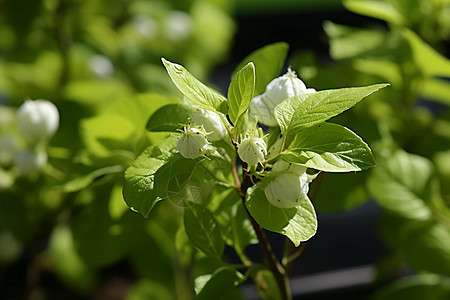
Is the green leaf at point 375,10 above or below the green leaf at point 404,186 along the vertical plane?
above

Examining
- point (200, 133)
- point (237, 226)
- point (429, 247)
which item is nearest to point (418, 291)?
point (429, 247)

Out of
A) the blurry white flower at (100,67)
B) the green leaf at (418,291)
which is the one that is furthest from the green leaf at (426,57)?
the blurry white flower at (100,67)

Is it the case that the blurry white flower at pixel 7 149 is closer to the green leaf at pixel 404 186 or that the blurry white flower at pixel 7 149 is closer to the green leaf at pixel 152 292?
the green leaf at pixel 152 292

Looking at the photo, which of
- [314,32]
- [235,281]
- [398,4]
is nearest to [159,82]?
[398,4]

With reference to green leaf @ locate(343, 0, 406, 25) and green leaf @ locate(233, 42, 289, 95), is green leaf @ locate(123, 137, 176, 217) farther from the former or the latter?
green leaf @ locate(343, 0, 406, 25)

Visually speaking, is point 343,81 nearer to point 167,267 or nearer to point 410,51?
point 410,51

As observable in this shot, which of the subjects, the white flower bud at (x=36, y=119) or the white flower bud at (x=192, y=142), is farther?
the white flower bud at (x=36, y=119)

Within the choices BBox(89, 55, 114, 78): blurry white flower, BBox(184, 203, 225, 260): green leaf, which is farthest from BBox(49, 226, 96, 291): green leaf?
BBox(184, 203, 225, 260): green leaf
